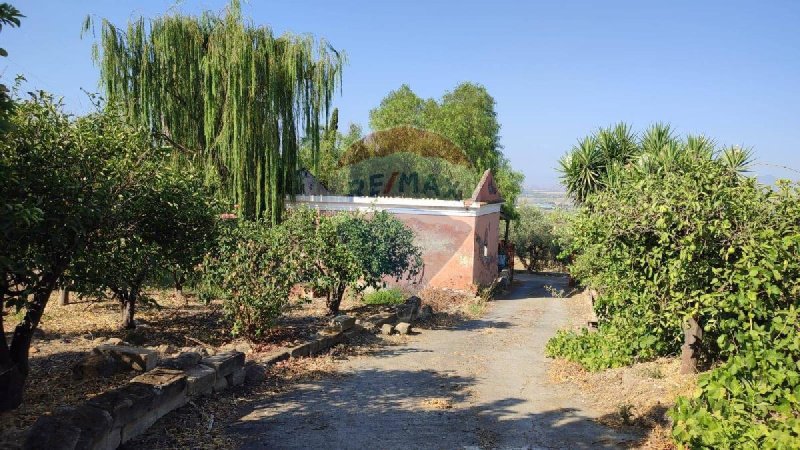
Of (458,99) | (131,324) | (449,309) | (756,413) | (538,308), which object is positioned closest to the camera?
(756,413)

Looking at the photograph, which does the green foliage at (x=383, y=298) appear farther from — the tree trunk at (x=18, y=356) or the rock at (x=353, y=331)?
the tree trunk at (x=18, y=356)

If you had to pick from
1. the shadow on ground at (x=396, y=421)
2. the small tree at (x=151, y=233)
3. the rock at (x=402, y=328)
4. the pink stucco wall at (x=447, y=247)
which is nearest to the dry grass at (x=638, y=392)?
the shadow on ground at (x=396, y=421)

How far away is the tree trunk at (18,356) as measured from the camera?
6262 millimetres

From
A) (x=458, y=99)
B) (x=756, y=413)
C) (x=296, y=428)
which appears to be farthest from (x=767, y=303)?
(x=458, y=99)

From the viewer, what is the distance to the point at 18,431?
5562mm

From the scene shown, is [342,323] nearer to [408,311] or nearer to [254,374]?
[408,311]

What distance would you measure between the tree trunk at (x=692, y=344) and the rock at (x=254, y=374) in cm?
619

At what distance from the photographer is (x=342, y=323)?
11734 millimetres

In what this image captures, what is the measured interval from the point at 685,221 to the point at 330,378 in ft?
18.9

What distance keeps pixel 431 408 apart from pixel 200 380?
3108 mm

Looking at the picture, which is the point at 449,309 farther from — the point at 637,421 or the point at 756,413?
the point at 756,413

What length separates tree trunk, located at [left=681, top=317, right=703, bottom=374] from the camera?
25.8ft

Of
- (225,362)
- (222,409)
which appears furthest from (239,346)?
(222,409)

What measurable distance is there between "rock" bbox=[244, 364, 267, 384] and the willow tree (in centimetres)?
841
